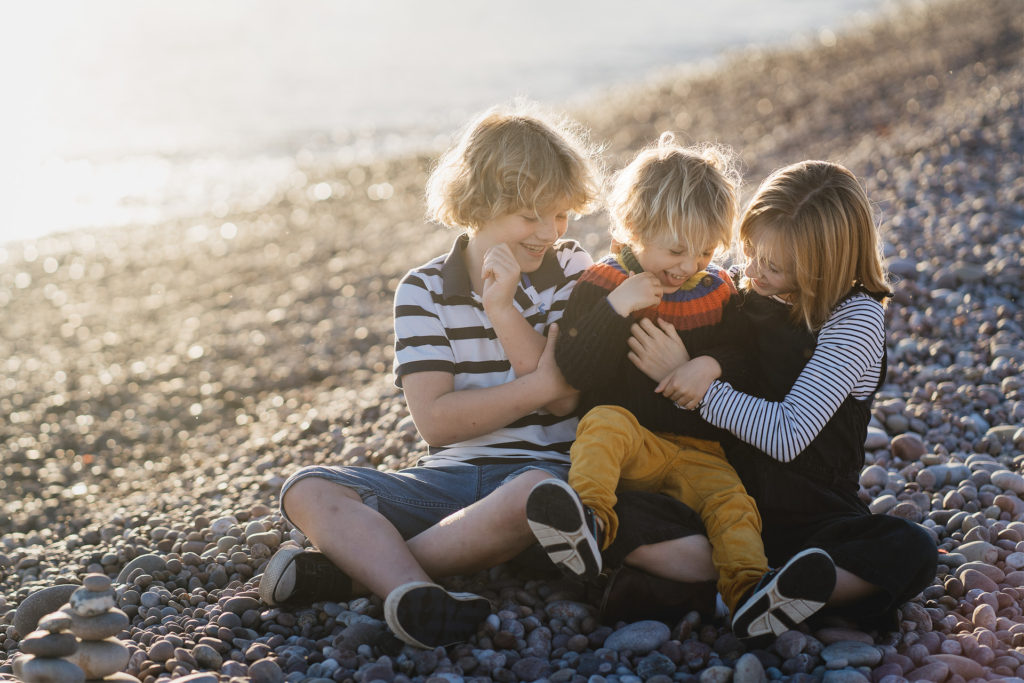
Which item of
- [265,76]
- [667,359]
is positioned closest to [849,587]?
[667,359]

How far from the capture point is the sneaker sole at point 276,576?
9.95 feet

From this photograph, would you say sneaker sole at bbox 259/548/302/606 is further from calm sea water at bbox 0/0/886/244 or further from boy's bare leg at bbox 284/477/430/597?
calm sea water at bbox 0/0/886/244

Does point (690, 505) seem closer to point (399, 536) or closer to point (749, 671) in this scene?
point (749, 671)

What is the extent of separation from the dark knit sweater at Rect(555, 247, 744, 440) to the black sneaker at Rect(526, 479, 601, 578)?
55 centimetres

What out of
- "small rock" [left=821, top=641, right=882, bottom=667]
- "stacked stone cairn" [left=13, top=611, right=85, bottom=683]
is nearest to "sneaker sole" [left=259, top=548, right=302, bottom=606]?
"stacked stone cairn" [left=13, top=611, right=85, bottom=683]

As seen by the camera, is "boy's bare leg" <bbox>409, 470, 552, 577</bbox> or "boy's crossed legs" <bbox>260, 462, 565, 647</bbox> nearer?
"boy's crossed legs" <bbox>260, 462, 565, 647</bbox>

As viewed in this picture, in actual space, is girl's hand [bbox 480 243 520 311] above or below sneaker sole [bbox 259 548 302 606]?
above

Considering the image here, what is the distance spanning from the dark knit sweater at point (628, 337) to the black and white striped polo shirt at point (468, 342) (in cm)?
17

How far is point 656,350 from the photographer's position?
3.07 meters

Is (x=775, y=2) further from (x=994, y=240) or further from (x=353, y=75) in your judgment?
(x=994, y=240)

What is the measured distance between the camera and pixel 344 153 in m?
14.0

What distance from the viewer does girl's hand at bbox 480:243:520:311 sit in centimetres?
310

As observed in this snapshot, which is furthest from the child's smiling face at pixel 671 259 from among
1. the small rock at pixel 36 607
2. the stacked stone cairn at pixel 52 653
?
the small rock at pixel 36 607

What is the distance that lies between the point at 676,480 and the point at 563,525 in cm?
60
